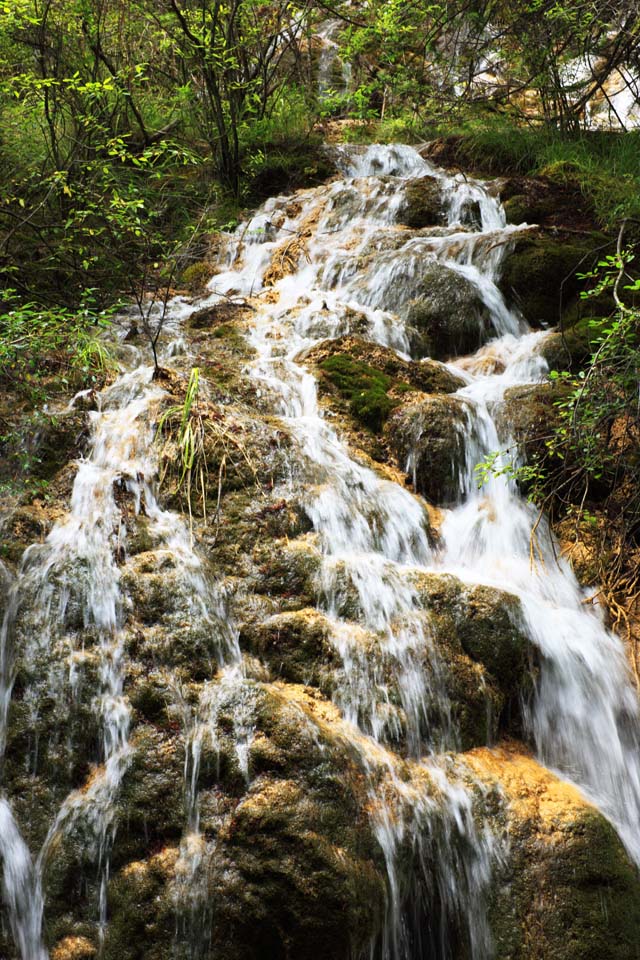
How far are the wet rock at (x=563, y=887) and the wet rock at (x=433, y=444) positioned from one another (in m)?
2.24

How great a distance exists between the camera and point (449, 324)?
642 cm

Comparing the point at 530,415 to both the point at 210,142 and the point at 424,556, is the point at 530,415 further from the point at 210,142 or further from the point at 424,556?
the point at 210,142

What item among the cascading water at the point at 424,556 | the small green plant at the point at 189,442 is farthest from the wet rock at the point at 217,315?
the small green plant at the point at 189,442

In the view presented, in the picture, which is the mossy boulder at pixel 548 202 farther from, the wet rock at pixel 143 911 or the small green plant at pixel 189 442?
the wet rock at pixel 143 911

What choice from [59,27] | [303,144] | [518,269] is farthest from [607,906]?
[303,144]

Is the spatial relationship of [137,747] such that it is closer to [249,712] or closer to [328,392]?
[249,712]

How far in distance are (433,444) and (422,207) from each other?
494 cm

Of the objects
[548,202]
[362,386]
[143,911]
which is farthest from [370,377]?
[548,202]

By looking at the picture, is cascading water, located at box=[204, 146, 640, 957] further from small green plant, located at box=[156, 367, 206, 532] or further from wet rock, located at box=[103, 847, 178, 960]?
wet rock, located at box=[103, 847, 178, 960]

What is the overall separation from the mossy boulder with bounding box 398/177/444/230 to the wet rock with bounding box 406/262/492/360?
241 cm

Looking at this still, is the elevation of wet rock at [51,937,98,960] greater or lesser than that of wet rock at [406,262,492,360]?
lesser

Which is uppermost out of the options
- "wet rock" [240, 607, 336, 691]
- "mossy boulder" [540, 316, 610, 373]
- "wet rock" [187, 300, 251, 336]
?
"wet rock" [187, 300, 251, 336]

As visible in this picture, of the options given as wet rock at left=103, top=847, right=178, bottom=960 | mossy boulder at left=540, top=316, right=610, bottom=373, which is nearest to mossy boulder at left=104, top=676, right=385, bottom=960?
wet rock at left=103, top=847, right=178, bottom=960

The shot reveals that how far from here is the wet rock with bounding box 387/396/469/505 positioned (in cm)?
481
